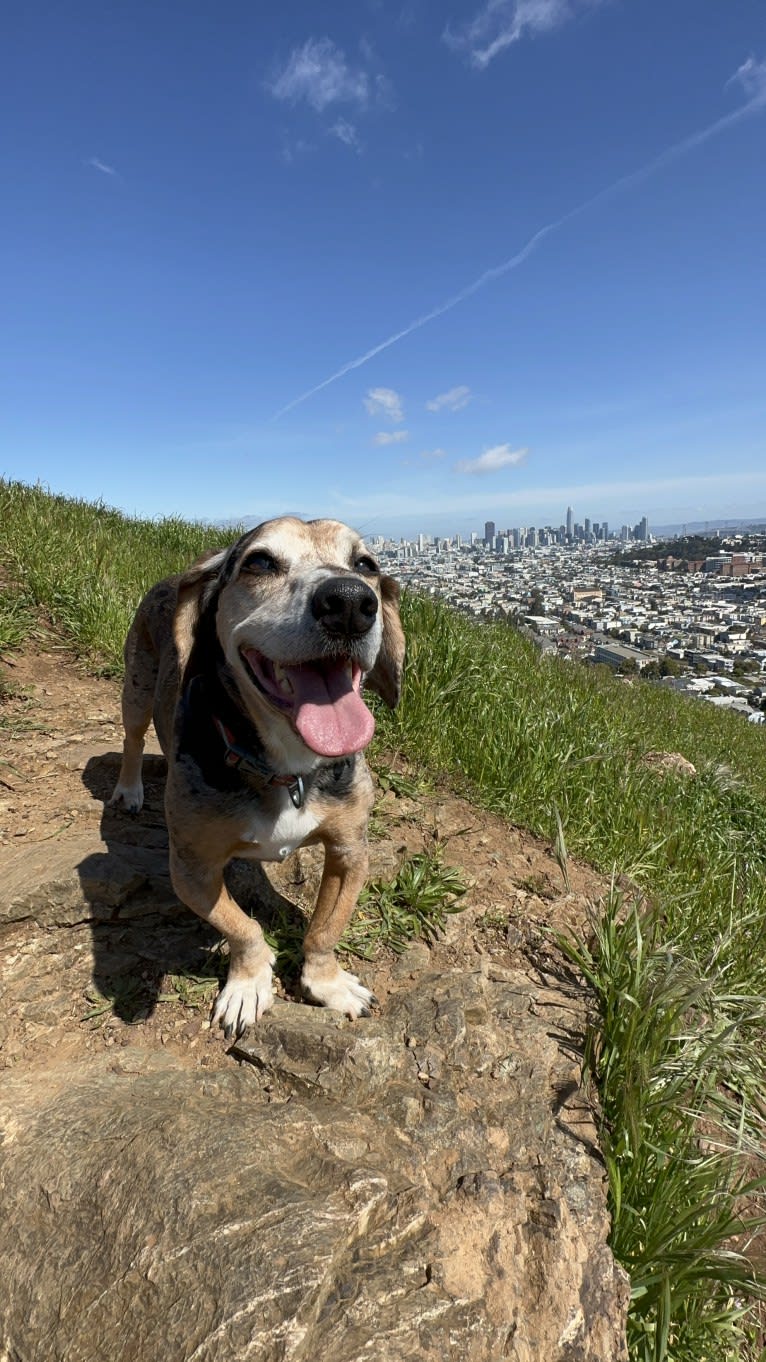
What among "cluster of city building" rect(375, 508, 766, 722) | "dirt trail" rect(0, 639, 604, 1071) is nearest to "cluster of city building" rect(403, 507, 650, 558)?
"cluster of city building" rect(375, 508, 766, 722)

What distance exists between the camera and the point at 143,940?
2.90 m

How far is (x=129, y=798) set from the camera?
3807 mm

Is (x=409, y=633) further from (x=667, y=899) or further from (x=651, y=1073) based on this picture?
(x=651, y=1073)

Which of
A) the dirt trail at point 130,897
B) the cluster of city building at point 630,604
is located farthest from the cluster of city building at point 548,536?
the dirt trail at point 130,897

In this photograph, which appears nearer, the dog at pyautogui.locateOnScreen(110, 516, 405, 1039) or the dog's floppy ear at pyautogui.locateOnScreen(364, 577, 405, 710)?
the dog at pyautogui.locateOnScreen(110, 516, 405, 1039)

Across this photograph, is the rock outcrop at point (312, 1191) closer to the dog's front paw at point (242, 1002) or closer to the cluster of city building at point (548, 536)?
the dog's front paw at point (242, 1002)

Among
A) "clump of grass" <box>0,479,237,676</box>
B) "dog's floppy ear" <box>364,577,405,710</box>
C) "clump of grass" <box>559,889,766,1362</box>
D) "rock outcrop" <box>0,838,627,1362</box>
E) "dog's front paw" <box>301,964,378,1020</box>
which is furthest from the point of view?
"clump of grass" <box>0,479,237,676</box>

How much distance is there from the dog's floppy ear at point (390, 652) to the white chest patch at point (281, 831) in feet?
2.16

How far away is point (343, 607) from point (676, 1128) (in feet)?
6.76

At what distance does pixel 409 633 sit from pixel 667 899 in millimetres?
3008

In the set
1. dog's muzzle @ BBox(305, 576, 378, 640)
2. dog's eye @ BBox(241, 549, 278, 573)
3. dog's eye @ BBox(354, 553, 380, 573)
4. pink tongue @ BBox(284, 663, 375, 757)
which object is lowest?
pink tongue @ BBox(284, 663, 375, 757)

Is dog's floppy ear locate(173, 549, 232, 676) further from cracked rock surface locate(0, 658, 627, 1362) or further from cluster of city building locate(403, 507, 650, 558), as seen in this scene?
cluster of city building locate(403, 507, 650, 558)

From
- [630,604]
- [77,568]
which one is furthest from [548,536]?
[77,568]

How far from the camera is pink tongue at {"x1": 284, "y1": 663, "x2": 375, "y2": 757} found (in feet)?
6.99
